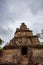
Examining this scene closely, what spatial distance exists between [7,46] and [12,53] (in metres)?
0.90

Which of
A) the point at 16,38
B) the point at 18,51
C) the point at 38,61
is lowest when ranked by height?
the point at 38,61

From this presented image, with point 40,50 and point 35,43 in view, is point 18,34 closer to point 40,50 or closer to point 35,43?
point 35,43

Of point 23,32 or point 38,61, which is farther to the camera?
point 23,32

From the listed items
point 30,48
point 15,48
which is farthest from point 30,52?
point 15,48

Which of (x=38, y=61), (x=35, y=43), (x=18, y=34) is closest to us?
(x=38, y=61)

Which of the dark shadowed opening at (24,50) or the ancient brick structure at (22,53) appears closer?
the ancient brick structure at (22,53)

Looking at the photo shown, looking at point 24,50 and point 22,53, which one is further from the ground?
point 24,50

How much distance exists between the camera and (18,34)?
20453 millimetres

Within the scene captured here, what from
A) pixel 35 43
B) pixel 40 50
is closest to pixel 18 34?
pixel 35 43

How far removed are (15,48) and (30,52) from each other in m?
1.62

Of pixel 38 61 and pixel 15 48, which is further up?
pixel 15 48

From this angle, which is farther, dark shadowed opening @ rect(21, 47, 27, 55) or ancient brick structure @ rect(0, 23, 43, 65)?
dark shadowed opening @ rect(21, 47, 27, 55)

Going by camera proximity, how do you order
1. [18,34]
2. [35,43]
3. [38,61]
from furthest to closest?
[18,34] → [35,43] → [38,61]

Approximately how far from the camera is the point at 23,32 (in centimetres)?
2059
